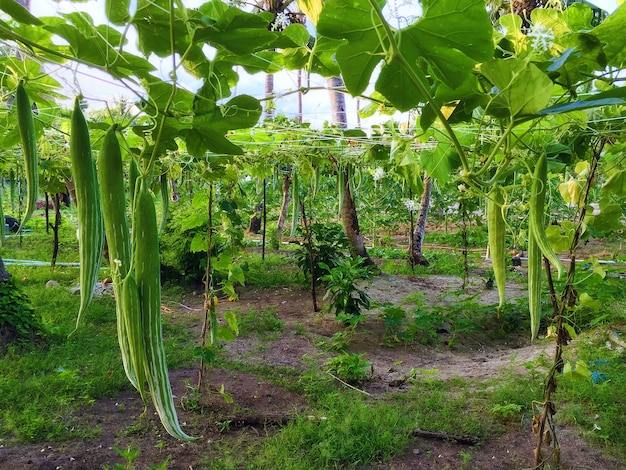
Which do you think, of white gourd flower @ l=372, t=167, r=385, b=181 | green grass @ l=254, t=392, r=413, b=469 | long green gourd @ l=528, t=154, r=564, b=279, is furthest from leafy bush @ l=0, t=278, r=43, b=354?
long green gourd @ l=528, t=154, r=564, b=279

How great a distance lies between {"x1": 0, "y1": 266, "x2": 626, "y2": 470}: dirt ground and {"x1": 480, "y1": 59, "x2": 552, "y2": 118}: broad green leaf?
2.26m

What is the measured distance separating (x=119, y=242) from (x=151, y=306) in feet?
0.29

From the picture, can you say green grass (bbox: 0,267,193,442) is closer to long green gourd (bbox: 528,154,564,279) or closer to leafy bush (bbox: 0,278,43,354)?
leafy bush (bbox: 0,278,43,354)

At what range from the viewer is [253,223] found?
11.5 m

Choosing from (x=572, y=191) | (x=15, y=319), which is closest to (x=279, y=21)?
(x=572, y=191)

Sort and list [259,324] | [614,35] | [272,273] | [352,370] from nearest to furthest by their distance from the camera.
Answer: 1. [614,35]
2. [352,370]
3. [259,324]
4. [272,273]

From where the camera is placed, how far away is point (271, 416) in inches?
118

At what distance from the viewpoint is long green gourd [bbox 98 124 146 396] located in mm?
566

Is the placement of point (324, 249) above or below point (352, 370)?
above

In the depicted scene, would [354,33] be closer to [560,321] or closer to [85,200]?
[85,200]

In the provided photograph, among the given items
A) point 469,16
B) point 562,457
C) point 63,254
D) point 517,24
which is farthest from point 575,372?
point 63,254

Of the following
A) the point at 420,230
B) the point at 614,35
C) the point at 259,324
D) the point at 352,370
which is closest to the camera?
the point at 614,35

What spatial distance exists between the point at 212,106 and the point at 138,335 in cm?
43

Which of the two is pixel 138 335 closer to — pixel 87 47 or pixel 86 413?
pixel 87 47
